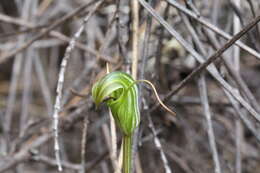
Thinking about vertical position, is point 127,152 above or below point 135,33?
below

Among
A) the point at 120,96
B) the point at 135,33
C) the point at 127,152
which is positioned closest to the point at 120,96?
the point at 120,96

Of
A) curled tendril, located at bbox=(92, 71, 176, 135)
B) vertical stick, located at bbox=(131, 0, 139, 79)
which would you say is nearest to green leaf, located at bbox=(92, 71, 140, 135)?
curled tendril, located at bbox=(92, 71, 176, 135)

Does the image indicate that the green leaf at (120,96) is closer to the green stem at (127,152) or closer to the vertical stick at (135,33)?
the green stem at (127,152)

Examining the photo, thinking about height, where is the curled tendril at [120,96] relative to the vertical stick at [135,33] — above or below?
below

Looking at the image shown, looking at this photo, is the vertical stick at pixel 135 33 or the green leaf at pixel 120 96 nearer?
the green leaf at pixel 120 96

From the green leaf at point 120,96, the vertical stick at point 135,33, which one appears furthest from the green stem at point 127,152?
the vertical stick at point 135,33

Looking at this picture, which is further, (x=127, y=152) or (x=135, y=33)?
(x=135, y=33)

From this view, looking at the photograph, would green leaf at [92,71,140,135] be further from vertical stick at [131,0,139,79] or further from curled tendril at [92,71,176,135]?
vertical stick at [131,0,139,79]

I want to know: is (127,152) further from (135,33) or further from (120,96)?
(135,33)

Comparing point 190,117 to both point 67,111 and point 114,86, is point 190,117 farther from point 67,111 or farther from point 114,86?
point 114,86
